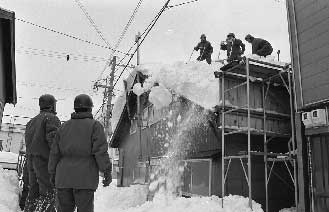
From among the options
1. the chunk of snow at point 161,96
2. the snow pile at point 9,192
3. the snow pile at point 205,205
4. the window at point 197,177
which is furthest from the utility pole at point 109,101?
the snow pile at point 9,192

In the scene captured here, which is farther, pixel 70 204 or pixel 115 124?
pixel 115 124

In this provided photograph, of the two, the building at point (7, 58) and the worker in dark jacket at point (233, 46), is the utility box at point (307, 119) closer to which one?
the worker in dark jacket at point (233, 46)

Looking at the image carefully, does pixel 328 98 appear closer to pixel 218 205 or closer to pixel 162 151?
pixel 218 205

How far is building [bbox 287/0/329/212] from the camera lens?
6.46 metres

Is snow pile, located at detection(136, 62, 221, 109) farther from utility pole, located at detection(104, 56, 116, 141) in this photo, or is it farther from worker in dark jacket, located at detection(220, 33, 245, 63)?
utility pole, located at detection(104, 56, 116, 141)

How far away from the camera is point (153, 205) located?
961cm

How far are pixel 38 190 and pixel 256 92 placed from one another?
6.54m

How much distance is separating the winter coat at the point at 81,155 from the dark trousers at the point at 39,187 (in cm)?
146

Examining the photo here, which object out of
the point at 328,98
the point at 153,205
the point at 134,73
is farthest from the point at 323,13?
the point at 134,73

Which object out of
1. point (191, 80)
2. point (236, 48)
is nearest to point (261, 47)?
point (236, 48)

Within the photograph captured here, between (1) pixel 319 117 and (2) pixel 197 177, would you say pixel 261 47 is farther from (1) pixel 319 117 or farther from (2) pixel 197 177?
(1) pixel 319 117

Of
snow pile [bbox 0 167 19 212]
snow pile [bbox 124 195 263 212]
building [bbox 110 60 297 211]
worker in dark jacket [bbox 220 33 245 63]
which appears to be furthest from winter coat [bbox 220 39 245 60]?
snow pile [bbox 0 167 19 212]

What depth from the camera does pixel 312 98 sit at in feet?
22.1

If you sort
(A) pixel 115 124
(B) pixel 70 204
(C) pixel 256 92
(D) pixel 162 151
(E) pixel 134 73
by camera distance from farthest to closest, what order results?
(A) pixel 115 124, (E) pixel 134 73, (D) pixel 162 151, (C) pixel 256 92, (B) pixel 70 204
